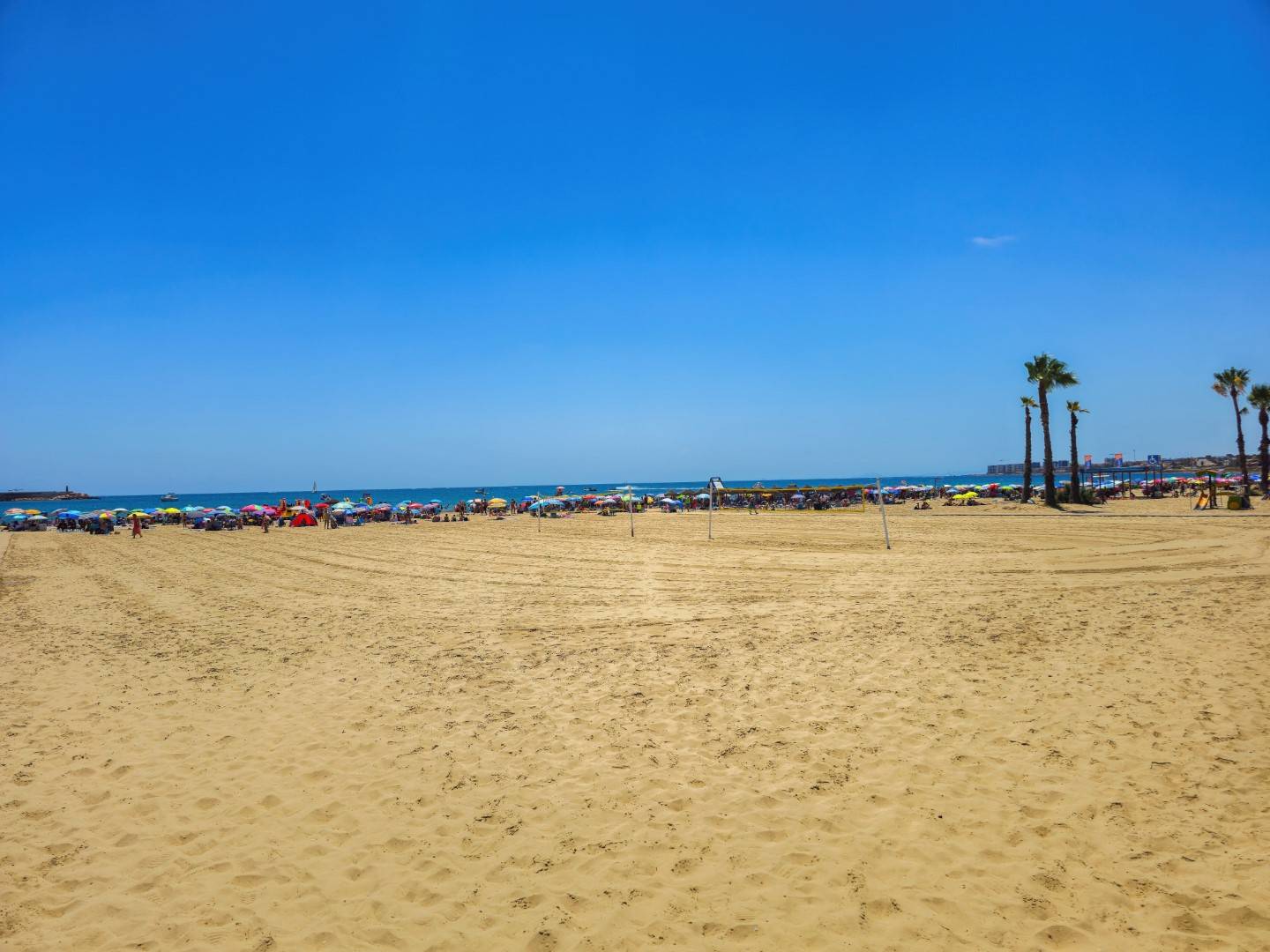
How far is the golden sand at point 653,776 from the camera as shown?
337 centimetres

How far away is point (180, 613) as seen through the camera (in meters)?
11.8

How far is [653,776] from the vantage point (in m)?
4.89

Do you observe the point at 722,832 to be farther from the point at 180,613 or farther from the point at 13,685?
the point at 180,613

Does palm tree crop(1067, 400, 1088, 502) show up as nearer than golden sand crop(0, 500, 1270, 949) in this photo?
Answer: No

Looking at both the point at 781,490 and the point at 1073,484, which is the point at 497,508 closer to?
the point at 781,490

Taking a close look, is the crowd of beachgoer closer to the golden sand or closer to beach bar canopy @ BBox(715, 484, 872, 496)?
beach bar canopy @ BBox(715, 484, 872, 496)

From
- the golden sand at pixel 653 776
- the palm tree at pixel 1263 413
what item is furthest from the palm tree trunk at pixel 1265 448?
the golden sand at pixel 653 776

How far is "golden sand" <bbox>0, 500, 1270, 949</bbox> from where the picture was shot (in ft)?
11.1

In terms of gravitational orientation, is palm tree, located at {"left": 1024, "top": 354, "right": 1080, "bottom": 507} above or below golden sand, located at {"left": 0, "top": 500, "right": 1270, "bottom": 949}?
above

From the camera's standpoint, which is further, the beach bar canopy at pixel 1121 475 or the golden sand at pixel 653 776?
the beach bar canopy at pixel 1121 475

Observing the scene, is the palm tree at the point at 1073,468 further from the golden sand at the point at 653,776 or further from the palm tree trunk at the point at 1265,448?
the golden sand at the point at 653,776

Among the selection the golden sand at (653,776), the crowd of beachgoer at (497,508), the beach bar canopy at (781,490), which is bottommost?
the golden sand at (653,776)

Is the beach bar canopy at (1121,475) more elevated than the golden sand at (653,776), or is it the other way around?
the beach bar canopy at (1121,475)

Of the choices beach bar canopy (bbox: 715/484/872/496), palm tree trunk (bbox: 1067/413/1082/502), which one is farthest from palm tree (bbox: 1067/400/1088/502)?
beach bar canopy (bbox: 715/484/872/496)
